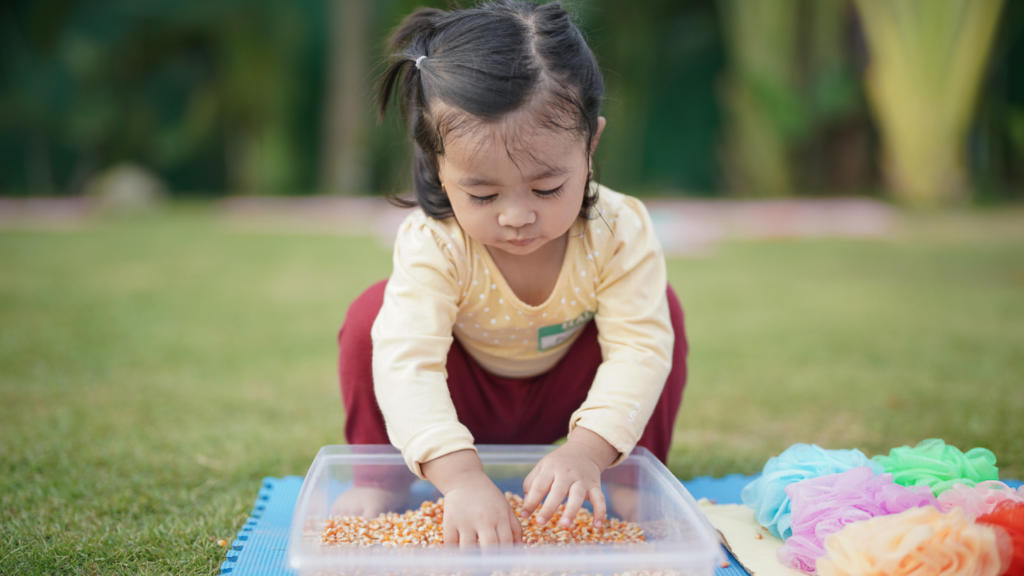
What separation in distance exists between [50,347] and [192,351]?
435 millimetres

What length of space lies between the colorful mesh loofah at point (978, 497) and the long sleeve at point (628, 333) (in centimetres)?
44

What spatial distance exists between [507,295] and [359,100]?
729 cm

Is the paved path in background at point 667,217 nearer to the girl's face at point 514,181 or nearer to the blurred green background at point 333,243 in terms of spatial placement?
the blurred green background at point 333,243

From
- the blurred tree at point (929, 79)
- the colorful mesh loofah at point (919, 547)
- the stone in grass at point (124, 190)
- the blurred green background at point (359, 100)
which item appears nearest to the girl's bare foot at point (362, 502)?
the colorful mesh loofah at point (919, 547)

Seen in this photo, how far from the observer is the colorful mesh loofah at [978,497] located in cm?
109

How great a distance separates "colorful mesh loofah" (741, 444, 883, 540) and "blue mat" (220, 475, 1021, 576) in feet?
0.31

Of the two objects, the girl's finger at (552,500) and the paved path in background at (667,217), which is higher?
the girl's finger at (552,500)

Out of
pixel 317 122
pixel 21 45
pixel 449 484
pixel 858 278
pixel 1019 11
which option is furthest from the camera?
pixel 317 122

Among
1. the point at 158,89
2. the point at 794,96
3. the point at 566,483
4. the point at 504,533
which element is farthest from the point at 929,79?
the point at 158,89

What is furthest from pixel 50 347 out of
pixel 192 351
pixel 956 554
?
pixel 956 554

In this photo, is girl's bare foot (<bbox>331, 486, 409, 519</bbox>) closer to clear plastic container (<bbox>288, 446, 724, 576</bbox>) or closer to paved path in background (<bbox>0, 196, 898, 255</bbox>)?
clear plastic container (<bbox>288, 446, 724, 576</bbox>)

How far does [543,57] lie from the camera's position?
1.15 metres

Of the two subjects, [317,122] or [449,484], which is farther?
[317,122]

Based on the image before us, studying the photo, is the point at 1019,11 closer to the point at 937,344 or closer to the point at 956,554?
the point at 937,344
